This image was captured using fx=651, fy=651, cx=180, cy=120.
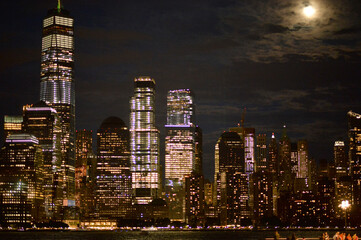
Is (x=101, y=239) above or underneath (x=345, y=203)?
underneath

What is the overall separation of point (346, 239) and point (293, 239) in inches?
193

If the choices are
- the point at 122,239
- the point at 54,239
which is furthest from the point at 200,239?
the point at 54,239

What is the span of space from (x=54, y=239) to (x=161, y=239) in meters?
32.2

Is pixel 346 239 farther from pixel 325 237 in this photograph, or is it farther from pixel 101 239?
pixel 101 239

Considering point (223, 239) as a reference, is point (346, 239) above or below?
above

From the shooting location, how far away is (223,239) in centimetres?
18850

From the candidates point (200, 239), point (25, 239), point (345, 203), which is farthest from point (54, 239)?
point (345, 203)

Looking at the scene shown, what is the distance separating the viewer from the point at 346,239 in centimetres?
5778

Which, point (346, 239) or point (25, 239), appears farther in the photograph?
point (25, 239)

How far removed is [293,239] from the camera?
2245 inches

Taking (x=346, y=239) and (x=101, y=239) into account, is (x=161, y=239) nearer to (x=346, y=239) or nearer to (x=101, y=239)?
(x=101, y=239)

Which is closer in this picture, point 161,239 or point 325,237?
point 325,237

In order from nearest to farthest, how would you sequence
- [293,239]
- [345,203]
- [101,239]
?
[293,239] → [345,203] → [101,239]

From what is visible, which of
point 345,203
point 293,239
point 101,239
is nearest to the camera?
point 293,239
